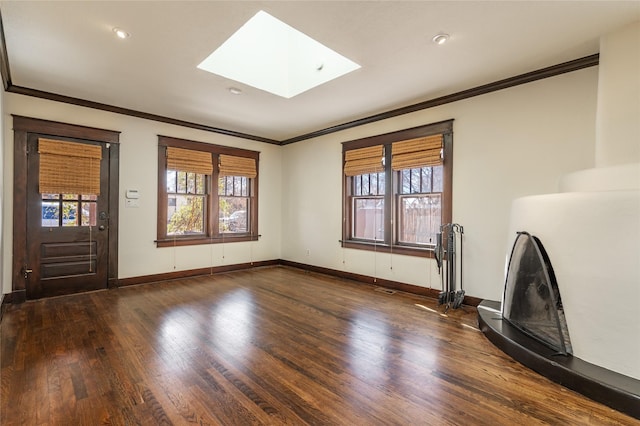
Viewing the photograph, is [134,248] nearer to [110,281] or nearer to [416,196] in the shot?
[110,281]

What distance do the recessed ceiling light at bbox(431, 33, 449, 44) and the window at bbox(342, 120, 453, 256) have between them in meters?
1.57

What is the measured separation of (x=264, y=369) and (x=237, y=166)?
444 centimetres

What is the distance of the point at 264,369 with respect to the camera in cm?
235

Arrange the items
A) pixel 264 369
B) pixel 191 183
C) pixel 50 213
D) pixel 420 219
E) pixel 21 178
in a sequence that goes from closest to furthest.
→ pixel 264 369
pixel 21 178
pixel 50 213
pixel 420 219
pixel 191 183

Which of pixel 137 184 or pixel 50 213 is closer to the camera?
pixel 50 213

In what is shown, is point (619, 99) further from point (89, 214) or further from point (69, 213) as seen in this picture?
point (69, 213)

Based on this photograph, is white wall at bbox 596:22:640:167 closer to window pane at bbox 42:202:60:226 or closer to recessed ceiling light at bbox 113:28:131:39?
recessed ceiling light at bbox 113:28:131:39

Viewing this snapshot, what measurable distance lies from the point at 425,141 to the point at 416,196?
805mm

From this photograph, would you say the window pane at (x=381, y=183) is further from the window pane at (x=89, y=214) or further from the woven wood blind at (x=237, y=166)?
the window pane at (x=89, y=214)

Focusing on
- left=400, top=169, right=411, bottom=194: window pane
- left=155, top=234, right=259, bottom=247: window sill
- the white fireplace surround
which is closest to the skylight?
left=400, top=169, right=411, bottom=194: window pane

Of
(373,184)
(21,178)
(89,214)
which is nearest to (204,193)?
(89,214)

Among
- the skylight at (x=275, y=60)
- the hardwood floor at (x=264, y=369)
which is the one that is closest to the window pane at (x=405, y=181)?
the hardwood floor at (x=264, y=369)

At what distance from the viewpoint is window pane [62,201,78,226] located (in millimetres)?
4324

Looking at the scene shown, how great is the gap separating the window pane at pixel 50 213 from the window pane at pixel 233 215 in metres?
2.37
